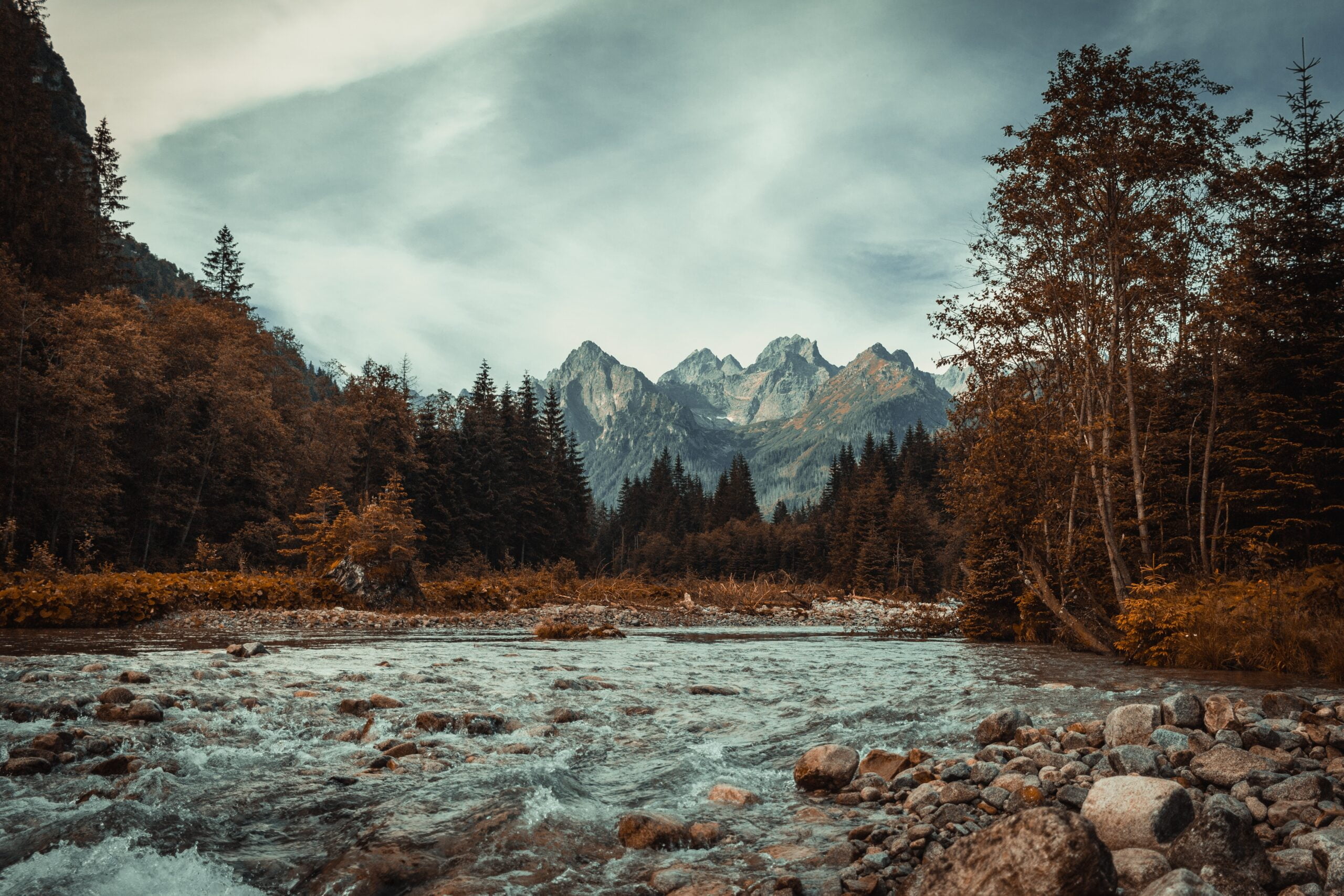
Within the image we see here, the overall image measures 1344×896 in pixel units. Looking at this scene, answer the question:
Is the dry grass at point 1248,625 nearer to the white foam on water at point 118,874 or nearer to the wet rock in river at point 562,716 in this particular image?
the wet rock in river at point 562,716

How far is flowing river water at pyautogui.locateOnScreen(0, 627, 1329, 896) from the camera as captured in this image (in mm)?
3682

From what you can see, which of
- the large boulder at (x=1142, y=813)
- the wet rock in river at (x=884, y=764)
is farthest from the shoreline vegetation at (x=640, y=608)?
the large boulder at (x=1142, y=813)

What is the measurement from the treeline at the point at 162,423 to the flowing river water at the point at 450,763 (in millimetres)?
14423

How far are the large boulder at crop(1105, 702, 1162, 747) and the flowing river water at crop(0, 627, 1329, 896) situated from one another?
1.13 m

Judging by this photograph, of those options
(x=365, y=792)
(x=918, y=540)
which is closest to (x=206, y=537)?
(x=365, y=792)

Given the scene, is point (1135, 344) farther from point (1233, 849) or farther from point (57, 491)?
point (57, 491)

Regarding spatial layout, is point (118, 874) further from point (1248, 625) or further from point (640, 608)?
point (640, 608)

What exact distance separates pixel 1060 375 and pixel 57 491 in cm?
3135

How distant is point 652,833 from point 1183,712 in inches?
183

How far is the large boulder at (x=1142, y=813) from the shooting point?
3.53 meters

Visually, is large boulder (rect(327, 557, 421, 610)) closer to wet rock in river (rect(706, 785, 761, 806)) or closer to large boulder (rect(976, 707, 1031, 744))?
wet rock in river (rect(706, 785, 761, 806))

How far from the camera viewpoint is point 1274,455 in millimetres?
16047

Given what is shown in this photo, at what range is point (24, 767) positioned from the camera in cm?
485

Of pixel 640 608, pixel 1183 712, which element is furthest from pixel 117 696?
pixel 640 608
